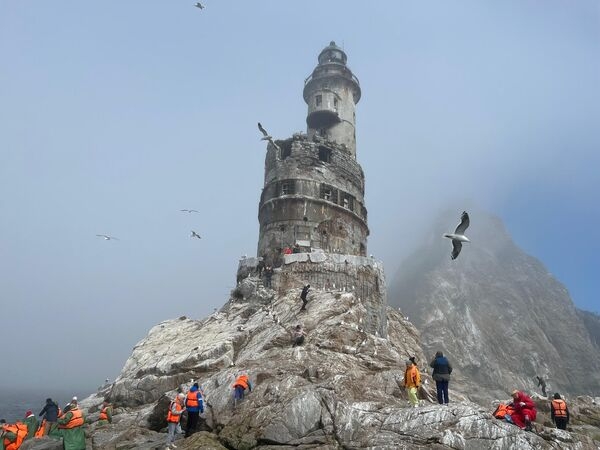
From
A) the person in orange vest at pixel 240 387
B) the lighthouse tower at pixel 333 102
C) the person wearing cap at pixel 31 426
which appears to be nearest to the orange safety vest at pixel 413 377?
the person in orange vest at pixel 240 387

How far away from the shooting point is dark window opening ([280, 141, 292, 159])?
39.8m

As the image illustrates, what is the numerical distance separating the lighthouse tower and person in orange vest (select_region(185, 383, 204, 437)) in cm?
3462

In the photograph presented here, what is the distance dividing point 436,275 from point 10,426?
124751 mm

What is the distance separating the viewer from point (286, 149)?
4006 centimetres

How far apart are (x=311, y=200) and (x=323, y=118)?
15.2 meters

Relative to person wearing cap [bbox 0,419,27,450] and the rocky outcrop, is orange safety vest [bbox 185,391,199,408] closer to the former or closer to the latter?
the rocky outcrop

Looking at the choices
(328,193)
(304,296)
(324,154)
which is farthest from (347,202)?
(304,296)

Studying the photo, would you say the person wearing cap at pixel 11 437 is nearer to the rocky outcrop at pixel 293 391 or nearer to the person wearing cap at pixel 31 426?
the rocky outcrop at pixel 293 391

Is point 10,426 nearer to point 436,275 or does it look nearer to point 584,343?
point 436,275

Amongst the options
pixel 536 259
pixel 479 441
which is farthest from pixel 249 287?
pixel 536 259

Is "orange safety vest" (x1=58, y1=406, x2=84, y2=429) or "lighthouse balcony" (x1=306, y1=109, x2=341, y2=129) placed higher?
"lighthouse balcony" (x1=306, y1=109, x2=341, y2=129)

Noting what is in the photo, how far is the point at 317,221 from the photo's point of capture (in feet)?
120

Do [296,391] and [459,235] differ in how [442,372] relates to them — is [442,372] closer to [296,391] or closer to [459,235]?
[296,391]

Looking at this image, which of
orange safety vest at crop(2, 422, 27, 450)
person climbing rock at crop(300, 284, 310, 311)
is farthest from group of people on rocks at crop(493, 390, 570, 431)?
orange safety vest at crop(2, 422, 27, 450)
